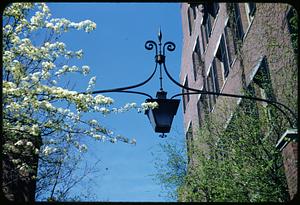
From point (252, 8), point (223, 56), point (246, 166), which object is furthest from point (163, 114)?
point (223, 56)

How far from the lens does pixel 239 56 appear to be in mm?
16891

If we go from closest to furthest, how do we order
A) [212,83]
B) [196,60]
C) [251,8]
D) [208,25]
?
1. [251,8]
2. [212,83]
3. [208,25]
4. [196,60]

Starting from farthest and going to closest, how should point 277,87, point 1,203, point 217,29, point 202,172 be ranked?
point 217,29 → point 202,172 → point 277,87 → point 1,203

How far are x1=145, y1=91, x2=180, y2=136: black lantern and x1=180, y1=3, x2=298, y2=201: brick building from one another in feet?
3.99

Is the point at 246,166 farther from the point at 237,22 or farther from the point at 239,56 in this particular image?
the point at 237,22

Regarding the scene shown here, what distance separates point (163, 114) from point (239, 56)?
11.9 metres

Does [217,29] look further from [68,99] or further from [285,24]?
[68,99]

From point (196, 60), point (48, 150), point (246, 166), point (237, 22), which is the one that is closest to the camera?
point (48, 150)

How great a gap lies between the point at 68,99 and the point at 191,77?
64.1 feet

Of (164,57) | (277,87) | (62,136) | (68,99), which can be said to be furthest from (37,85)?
(277,87)

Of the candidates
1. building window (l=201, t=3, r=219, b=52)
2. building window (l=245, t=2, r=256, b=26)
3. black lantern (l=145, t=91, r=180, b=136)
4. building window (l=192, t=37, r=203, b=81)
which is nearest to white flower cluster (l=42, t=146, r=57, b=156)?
black lantern (l=145, t=91, r=180, b=136)

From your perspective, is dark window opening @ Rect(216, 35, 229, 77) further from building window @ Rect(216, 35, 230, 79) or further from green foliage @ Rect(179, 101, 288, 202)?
green foliage @ Rect(179, 101, 288, 202)

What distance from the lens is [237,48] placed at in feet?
55.7

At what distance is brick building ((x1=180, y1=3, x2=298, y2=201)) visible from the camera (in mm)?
11125
